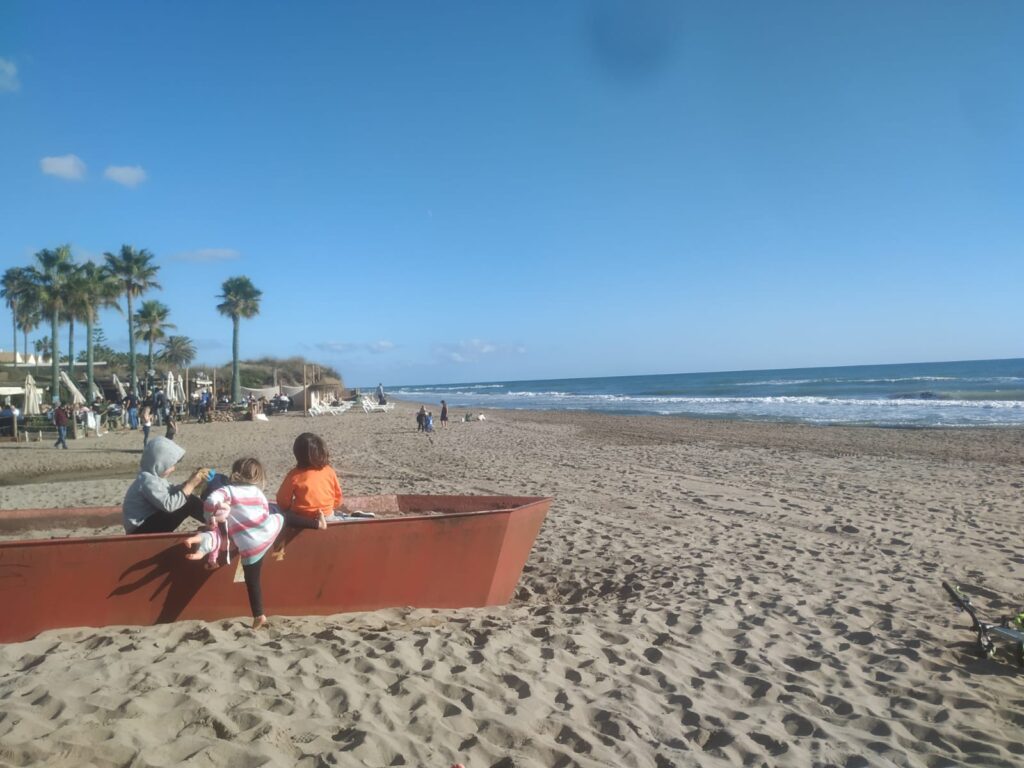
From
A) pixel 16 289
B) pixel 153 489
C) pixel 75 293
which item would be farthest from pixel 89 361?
pixel 153 489

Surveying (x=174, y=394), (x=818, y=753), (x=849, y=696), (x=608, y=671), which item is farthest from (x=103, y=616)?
(x=174, y=394)

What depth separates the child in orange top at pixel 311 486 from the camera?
4.62 metres

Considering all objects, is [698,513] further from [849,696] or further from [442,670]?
[442,670]

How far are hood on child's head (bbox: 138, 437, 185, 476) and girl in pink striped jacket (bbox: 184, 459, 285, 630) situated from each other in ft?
1.58

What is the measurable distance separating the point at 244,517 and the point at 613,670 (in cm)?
239

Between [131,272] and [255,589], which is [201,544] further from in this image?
[131,272]

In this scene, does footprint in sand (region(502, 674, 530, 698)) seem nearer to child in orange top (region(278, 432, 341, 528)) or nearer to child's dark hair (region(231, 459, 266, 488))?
child in orange top (region(278, 432, 341, 528))

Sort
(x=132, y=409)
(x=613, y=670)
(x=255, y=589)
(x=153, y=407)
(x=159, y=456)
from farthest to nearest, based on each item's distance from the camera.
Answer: (x=153, y=407) → (x=132, y=409) → (x=159, y=456) → (x=255, y=589) → (x=613, y=670)

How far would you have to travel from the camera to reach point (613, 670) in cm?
386

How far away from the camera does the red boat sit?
4.06m

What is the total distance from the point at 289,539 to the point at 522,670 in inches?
69.8

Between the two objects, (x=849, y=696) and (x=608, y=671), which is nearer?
(x=849, y=696)

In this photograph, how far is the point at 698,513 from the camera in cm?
878

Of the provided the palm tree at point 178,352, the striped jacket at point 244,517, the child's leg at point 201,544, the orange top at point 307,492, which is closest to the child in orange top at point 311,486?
the orange top at point 307,492
